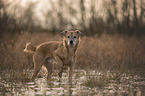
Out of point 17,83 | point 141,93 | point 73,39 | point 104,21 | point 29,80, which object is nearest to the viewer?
point 141,93

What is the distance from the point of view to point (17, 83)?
6.89 m

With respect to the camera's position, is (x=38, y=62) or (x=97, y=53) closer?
(x=38, y=62)

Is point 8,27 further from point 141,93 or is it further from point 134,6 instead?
point 141,93

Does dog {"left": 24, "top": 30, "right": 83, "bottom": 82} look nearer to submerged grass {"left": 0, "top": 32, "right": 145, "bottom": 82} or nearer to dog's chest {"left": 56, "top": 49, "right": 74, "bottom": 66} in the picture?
dog's chest {"left": 56, "top": 49, "right": 74, "bottom": 66}

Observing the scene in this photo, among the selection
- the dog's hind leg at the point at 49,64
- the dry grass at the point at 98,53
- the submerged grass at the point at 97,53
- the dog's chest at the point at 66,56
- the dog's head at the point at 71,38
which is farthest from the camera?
the dry grass at the point at 98,53

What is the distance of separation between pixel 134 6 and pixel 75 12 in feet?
14.9

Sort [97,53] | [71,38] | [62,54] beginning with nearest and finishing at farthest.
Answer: [71,38], [62,54], [97,53]

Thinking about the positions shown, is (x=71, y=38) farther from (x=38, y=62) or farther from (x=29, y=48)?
(x=29, y=48)

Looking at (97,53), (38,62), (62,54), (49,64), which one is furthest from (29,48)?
(97,53)

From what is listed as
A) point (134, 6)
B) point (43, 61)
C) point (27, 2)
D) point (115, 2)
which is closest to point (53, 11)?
point (27, 2)

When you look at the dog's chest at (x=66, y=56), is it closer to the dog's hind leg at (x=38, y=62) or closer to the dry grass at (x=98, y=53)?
the dog's hind leg at (x=38, y=62)

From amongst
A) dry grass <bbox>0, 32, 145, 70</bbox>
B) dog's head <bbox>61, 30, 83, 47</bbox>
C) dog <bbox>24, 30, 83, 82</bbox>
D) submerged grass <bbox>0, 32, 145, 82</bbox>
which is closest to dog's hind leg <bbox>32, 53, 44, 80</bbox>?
dog <bbox>24, 30, 83, 82</bbox>

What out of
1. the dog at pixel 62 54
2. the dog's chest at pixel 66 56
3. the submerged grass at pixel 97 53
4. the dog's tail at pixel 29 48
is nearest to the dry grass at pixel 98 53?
the submerged grass at pixel 97 53

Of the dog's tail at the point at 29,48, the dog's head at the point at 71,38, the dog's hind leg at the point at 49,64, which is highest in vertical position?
the dog's head at the point at 71,38
